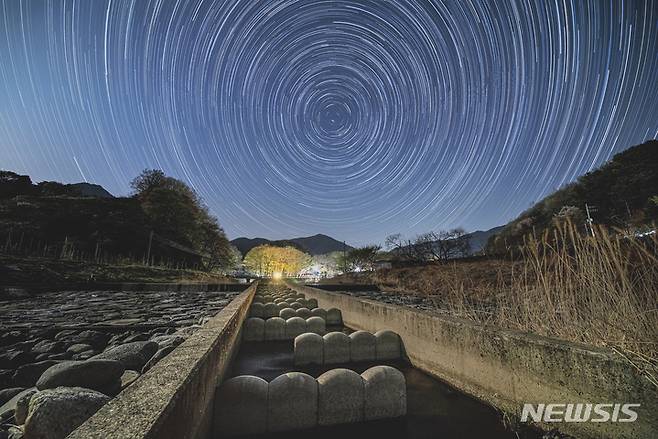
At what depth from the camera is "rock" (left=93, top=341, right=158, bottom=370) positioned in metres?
3.16

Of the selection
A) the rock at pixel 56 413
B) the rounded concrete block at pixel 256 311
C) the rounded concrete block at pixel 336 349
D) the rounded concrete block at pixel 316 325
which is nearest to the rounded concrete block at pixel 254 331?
the rounded concrete block at pixel 316 325

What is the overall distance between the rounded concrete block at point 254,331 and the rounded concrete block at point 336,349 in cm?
202

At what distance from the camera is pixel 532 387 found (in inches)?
110

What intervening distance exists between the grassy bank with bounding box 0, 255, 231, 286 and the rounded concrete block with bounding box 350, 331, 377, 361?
1259cm

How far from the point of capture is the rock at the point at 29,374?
9.07ft

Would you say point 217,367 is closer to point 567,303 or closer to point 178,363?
point 178,363

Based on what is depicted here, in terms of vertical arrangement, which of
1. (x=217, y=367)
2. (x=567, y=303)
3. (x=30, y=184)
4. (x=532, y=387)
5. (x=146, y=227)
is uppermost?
(x=30, y=184)

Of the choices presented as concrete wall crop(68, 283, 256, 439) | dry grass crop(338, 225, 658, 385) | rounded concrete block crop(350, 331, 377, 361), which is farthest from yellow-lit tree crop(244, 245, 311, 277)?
concrete wall crop(68, 283, 256, 439)

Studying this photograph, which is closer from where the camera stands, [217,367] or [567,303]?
[217,367]

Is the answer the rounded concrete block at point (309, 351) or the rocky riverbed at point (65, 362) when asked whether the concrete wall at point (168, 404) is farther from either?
the rounded concrete block at point (309, 351)

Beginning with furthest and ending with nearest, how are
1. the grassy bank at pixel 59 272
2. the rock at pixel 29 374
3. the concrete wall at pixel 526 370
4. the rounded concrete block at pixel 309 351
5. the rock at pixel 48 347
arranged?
1. the grassy bank at pixel 59 272
2. the rounded concrete block at pixel 309 351
3. the rock at pixel 48 347
4. the rock at pixel 29 374
5. the concrete wall at pixel 526 370

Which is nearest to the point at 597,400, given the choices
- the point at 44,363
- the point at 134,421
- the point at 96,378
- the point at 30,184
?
the point at 134,421

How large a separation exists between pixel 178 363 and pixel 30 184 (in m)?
70.1

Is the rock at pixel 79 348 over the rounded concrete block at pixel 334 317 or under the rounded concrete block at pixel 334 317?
over
